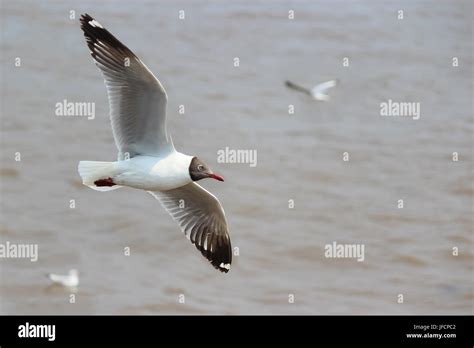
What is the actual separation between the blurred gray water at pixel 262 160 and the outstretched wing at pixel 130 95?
3.32m

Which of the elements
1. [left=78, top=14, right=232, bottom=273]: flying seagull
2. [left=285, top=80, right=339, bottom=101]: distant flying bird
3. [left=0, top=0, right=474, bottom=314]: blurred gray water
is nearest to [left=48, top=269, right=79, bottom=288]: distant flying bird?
[left=0, top=0, right=474, bottom=314]: blurred gray water

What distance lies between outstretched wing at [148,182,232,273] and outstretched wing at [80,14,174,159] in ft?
1.84

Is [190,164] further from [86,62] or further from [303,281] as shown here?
[86,62]

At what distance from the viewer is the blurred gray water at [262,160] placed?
9.01 m

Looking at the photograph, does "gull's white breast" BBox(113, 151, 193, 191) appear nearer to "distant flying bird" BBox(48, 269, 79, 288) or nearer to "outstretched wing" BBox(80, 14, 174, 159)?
"outstretched wing" BBox(80, 14, 174, 159)

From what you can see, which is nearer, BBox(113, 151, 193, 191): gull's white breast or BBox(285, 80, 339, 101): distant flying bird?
BBox(113, 151, 193, 191): gull's white breast

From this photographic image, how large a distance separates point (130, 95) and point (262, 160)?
18.0 ft

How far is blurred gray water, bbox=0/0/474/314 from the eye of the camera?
29.6 feet

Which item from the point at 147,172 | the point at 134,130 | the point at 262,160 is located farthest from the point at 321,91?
the point at 147,172

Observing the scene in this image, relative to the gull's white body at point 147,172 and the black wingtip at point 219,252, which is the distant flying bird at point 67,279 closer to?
the black wingtip at point 219,252


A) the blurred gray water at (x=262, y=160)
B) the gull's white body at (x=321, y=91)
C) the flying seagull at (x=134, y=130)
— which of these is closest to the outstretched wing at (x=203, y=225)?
→ the flying seagull at (x=134, y=130)

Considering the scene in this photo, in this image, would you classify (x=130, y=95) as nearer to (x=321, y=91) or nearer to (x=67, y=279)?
(x=67, y=279)

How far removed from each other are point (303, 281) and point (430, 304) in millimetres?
1134

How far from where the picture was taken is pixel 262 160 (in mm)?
10727
